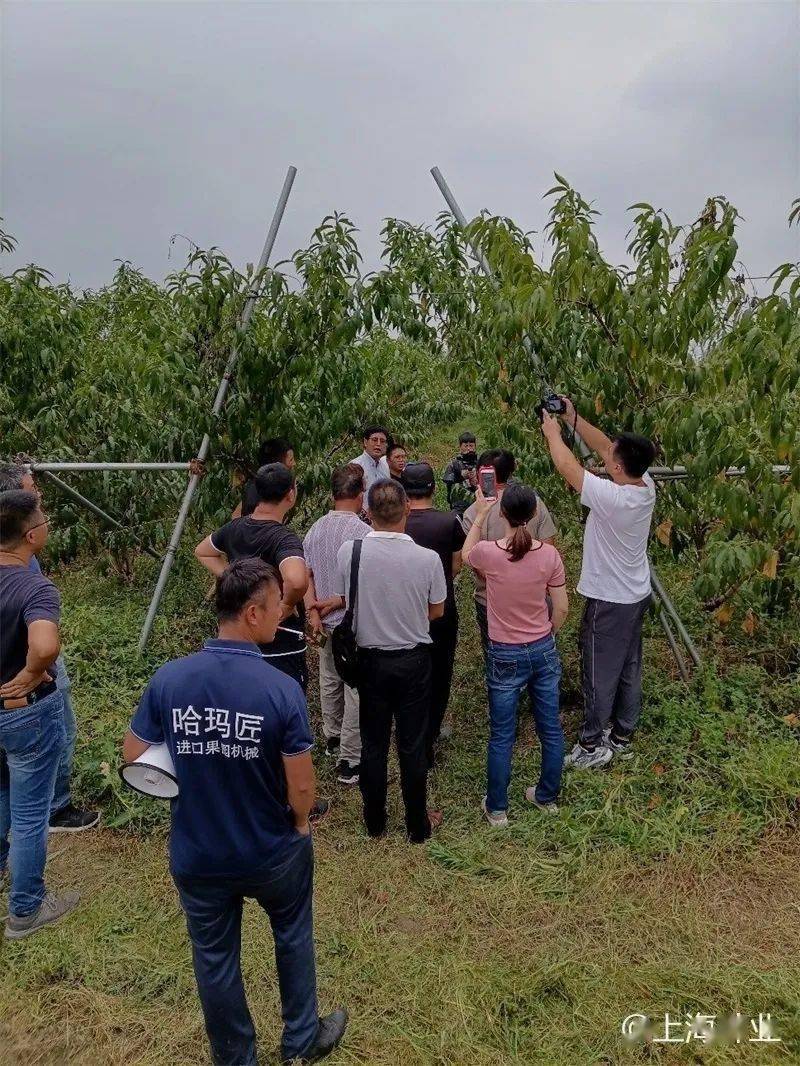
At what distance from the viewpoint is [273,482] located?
11.1ft

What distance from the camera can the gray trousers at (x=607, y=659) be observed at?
3.88 metres

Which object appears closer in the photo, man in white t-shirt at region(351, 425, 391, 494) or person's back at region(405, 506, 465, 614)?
person's back at region(405, 506, 465, 614)

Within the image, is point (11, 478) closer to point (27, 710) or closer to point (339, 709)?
point (27, 710)

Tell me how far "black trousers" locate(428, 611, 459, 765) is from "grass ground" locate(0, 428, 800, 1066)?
0.77ft

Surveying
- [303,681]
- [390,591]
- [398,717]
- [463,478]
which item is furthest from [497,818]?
[463,478]

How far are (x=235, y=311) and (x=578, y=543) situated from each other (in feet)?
12.3

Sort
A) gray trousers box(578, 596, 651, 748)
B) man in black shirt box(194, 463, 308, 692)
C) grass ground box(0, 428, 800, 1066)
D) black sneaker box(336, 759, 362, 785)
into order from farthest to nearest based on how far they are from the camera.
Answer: black sneaker box(336, 759, 362, 785) → gray trousers box(578, 596, 651, 748) → man in black shirt box(194, 463, 308, 692) → grass ground box(0, 428, 800, 1066)

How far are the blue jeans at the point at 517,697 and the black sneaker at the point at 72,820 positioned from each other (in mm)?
2206

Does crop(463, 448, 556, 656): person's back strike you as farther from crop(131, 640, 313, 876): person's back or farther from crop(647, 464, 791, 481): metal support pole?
crop(131, 640, 313, 876): person's back

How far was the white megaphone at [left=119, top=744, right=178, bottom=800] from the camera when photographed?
2.01m

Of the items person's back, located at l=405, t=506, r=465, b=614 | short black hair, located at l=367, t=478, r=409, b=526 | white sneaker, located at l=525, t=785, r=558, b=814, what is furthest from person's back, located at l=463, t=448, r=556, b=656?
white sneaker, located at l=525, t=785, r=558, b=814

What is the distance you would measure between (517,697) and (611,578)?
2.85ft

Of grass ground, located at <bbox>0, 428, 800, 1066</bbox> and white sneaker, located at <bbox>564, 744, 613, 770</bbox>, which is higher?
white sneaker, located at <bbox>564, 744, 613, 770</bbox>

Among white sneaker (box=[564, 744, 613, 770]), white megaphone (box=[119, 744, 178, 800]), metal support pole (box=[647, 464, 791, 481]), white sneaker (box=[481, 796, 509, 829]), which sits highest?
metal support pole (box=[647, 464, 791, 481])
